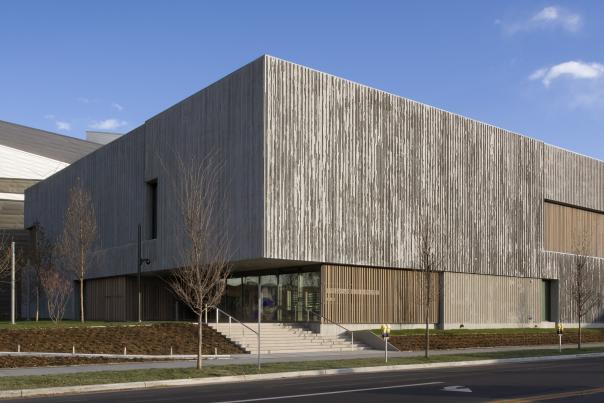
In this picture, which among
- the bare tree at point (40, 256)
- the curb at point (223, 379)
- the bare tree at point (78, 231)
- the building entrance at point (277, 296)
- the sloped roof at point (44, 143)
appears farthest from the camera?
the sloped roof at point (44, 143)

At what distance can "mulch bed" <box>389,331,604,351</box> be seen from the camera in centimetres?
3494

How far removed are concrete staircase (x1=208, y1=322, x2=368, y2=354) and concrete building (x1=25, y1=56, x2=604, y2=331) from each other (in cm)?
125

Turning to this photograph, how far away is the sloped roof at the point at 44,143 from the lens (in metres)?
88.9

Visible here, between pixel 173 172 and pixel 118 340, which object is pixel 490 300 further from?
pixel 118 340

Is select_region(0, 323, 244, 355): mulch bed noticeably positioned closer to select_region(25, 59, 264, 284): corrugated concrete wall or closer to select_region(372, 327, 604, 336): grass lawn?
select_region(25, 59, 264, 284): corrugated concrete wall

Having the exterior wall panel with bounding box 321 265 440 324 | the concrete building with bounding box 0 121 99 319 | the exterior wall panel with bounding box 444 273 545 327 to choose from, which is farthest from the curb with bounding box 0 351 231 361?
the concrete building with bounding box 0 121 99 319

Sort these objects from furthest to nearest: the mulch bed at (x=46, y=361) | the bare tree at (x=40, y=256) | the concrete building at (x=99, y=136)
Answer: the concrete building at (x=99, y=136) < the bare tree at (x=40, y=256) < the mulch bed at (x=46, y=361)

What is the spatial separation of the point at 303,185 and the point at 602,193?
28838 mm

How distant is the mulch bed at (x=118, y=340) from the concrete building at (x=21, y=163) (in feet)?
111

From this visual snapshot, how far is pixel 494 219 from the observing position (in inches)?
1779

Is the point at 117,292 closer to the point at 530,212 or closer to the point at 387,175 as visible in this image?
the point at 387,175

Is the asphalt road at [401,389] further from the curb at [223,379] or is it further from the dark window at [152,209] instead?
the dark window at [152,209]

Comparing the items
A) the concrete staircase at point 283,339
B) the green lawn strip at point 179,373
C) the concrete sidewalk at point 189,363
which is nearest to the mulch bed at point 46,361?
the concrete sidewalk at point 189,363

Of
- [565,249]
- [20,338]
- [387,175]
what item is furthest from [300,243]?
[565,249]
